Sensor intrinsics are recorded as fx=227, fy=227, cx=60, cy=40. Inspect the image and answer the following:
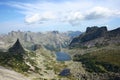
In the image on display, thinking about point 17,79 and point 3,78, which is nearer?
point 3,78

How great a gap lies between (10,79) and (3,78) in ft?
16.3

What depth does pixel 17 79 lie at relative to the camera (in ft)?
506

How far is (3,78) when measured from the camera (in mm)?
144250

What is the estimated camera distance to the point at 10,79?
5797 inches

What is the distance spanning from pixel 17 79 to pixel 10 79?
25.6 ft

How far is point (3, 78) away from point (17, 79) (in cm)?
1246
